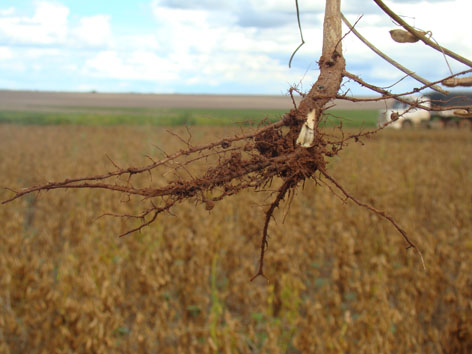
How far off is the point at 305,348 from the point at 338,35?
6.88ft

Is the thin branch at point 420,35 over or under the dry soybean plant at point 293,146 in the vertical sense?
over

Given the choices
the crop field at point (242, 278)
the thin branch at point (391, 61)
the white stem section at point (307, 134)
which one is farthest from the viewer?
the crop field at point (242, 278)

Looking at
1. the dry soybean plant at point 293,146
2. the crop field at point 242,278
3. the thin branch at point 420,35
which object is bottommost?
the crop field at point 242,278

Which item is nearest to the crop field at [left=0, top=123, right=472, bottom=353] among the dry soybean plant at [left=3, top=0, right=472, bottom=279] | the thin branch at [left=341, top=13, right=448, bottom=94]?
the dry soybean plant at [left=3, top=0, right=472, bottom=279]

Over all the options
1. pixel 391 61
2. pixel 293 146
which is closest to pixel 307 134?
pixel 293 146

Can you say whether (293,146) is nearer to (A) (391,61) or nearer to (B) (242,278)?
(A) (391,61)

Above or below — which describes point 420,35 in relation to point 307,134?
above

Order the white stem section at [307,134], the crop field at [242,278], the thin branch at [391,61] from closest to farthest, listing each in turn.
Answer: the white stem section at [307,134] < the thin branch at [391,61] < the crop field at [242,278]

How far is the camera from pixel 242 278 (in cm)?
395

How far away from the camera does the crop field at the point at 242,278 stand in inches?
113

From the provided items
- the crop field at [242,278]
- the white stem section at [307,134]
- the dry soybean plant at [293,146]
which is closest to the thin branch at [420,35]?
the dry soybean plant at [293,146]

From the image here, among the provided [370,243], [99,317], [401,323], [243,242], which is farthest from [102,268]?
[370,243]

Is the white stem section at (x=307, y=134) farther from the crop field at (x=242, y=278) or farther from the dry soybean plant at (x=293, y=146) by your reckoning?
the crop field at (x=242, y=278)

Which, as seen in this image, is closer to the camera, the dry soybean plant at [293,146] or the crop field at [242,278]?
the dry soybean plant at [293,146]
